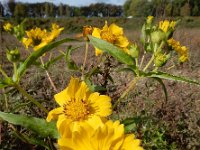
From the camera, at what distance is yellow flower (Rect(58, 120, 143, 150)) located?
0.86 m

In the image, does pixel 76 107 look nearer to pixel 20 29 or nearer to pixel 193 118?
pixel 20 29

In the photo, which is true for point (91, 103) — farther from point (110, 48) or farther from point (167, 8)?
point (167, 8)

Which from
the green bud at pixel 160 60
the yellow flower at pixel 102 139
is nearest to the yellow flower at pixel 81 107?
the yellow flower at pixel 102 139

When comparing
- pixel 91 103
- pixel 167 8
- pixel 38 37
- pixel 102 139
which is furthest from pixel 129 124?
pixel 167 8

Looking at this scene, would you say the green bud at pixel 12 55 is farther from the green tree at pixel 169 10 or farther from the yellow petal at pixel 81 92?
the green tree at pixel 169 10

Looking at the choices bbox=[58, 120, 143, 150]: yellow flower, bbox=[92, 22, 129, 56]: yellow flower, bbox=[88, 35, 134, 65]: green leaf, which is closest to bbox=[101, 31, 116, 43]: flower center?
bbox=[92, 22, 129, 56]: yellow flower

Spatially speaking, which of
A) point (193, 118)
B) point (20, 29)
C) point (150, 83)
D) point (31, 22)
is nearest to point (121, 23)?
point (31, 22)

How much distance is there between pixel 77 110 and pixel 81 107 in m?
0.01

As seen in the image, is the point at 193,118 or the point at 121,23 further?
the point at 121,23

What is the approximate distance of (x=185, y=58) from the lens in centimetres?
150

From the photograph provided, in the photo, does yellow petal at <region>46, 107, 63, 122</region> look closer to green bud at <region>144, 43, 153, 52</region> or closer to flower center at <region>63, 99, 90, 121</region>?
flower center at <region>63, 99, 90, 121</region>

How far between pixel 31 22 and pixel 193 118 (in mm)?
20674

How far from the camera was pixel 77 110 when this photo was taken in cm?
101

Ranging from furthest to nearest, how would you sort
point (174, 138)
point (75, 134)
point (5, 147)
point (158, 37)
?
point (174, 138) → point (5, 147) → point (158, 37) → point (75, 134)
